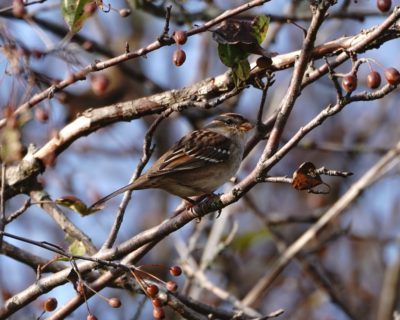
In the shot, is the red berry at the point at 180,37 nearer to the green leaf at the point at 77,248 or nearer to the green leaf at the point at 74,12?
the green leaf at the point at 74,12

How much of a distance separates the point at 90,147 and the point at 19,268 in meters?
1.37

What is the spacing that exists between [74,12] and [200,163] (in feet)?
5.42

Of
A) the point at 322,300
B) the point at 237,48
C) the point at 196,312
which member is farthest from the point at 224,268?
the point at 237,48

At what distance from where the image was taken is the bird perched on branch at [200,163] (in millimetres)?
4062

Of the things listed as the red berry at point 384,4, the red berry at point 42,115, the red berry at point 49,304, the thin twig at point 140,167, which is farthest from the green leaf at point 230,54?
the red berry at point 49,304

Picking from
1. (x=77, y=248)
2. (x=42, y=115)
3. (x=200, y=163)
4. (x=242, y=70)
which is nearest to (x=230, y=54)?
(x=242, y=70)

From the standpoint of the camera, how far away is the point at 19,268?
6871 mm

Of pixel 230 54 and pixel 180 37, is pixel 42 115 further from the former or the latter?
pixel 230 54

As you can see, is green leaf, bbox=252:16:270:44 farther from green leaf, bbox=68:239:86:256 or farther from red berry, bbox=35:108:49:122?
green leaf, bbox=68:239:86:256

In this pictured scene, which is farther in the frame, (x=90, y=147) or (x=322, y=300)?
(x=90, y=147)

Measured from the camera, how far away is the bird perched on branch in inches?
160

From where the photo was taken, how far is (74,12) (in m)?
2.85

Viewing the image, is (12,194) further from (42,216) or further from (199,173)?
(42,216)

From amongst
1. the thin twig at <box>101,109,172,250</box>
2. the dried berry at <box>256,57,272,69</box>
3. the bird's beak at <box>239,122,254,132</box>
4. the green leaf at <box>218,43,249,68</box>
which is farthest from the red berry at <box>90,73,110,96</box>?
the bird's beak at <box>239,122,254,132</box>
